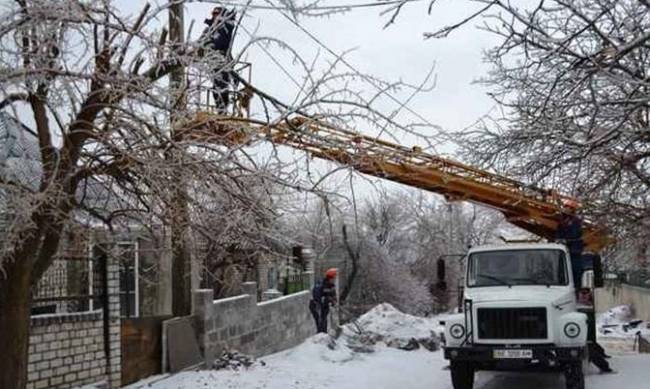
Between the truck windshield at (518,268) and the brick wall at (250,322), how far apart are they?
476cm

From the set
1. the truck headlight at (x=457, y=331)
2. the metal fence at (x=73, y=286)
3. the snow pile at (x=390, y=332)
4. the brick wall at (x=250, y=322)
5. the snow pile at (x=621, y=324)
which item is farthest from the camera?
the snow pile at (x=621, y=324)

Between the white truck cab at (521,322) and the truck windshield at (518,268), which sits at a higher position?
the truck windshield at (518,268)

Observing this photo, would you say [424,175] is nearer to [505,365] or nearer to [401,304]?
[505,365]

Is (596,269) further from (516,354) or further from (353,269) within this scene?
(353,269)

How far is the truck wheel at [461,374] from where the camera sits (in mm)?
11594

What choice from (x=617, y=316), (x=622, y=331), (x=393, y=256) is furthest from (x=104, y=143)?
(x=393, y=256)

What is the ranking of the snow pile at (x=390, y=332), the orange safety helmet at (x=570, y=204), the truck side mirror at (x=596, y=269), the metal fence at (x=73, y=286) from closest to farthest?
the metal fence at (x=73, y=286)
the truck side mirror at (x=596, y=269)
the orange safety helmet at (x=570, y=204)
the snow pile at (x=390, y=332)

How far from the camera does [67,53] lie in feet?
20.7

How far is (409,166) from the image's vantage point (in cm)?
1243

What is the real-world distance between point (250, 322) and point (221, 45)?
9.69 m

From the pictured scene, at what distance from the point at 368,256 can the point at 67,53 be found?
105 ft

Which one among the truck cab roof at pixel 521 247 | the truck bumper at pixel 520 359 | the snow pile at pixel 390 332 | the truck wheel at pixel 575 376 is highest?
the truck cab roof at pixel 521 247

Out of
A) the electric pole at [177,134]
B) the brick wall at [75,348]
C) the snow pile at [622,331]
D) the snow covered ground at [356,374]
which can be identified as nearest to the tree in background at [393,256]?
the snow pile at [622,331]

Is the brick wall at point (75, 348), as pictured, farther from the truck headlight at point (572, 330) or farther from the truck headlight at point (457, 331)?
the truck headlight at point (572, 330)
